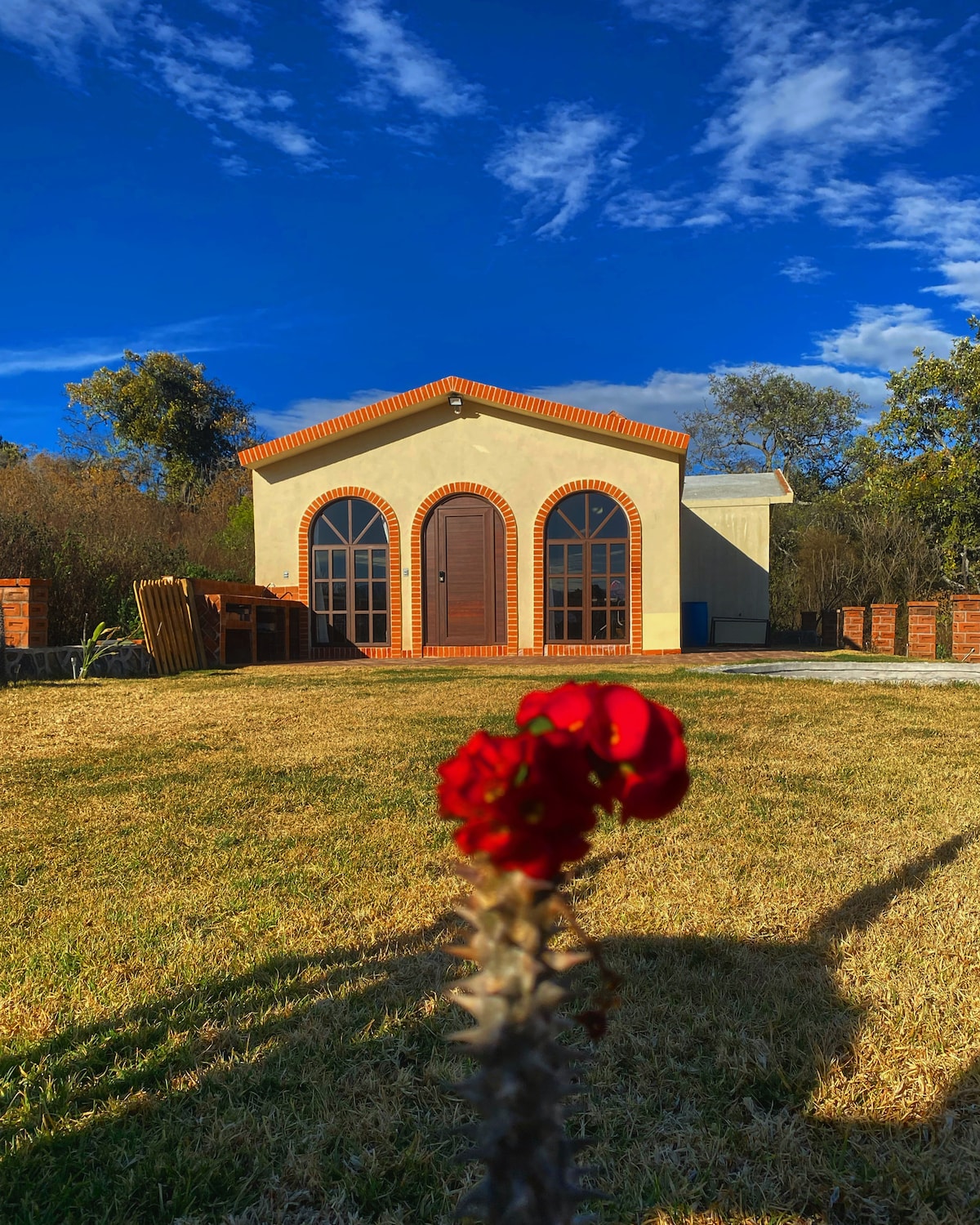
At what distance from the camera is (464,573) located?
44.2 feet

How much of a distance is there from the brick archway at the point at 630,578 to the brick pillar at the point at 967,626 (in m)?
4.58

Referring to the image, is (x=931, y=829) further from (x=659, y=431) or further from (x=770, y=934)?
(x=659, y=431)

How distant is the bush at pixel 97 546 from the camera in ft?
31.2

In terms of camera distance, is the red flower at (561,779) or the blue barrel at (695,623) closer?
the red flower at (561,779)

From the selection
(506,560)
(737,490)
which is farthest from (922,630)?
(737,490)

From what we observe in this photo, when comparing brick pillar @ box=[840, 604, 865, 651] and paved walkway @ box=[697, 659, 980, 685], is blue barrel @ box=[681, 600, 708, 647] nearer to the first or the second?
brick pillar @ box=[840, 604, 865, 651]

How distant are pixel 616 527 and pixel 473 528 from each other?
2346 millimetres

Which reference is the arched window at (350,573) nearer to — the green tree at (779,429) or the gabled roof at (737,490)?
the gabled roof at (737,490)

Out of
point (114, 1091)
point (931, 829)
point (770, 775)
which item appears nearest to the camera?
point (114, 1091)

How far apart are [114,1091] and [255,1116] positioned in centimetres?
33

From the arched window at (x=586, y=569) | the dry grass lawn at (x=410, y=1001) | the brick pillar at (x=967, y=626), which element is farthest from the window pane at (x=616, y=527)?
the dry grass lawn at (x=410, y=1001)

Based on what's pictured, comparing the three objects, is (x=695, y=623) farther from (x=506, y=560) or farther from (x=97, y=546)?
(x=97, y=546)

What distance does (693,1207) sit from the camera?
4.63 ft

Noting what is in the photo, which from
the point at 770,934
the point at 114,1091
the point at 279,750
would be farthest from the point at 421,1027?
the point at 279,750
